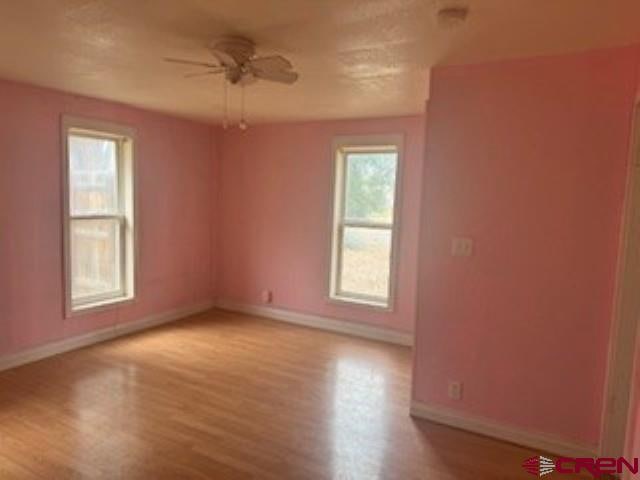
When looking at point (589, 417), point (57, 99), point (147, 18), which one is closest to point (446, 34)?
point (147, 18)

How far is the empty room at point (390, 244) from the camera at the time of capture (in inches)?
91.7

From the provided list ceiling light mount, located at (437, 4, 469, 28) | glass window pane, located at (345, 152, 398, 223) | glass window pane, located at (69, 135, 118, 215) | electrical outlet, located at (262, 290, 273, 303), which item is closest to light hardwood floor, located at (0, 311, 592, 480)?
electrical outlet, located at (262, 290, 273, 303)

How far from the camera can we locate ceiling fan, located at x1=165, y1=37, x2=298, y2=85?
2359 millimetres

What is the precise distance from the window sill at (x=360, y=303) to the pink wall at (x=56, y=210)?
1879 millimetres

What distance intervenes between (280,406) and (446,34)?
261 centimetres

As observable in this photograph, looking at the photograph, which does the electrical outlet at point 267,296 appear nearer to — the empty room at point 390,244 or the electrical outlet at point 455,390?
the empty room at point 390,244

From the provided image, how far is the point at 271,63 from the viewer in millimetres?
2342

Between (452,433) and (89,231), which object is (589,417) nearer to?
(452,433)

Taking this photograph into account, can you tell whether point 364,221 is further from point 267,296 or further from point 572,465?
point 572,465

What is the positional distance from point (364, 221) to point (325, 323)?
1258 mm

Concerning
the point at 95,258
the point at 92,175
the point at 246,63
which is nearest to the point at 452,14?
the point at 246,63

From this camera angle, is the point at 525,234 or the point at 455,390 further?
the point at 455,390

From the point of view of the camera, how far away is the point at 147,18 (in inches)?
85.4

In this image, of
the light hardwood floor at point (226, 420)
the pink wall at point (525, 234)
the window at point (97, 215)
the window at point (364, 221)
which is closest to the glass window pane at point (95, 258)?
the window at point (97, 215)
